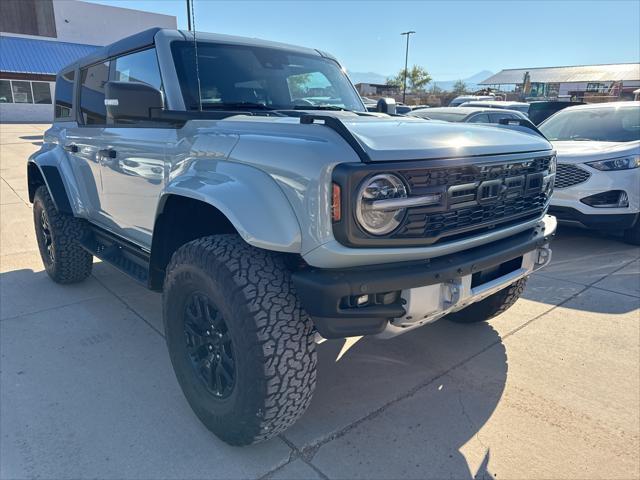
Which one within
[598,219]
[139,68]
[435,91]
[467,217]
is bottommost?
[598,219]

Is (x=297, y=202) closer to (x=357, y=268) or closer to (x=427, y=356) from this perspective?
(x=357, y=268)

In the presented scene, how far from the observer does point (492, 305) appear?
130 inches

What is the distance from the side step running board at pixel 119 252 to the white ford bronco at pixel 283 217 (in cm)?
11

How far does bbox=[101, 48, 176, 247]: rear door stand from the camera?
268cm

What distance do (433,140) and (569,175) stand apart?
4216 mm

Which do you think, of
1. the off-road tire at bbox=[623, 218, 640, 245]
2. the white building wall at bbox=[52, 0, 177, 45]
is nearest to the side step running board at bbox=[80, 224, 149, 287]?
the off-road tire at bbox=[623, 218, 640, 245]

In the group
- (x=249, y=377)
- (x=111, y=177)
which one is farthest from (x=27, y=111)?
(x=249, y=377)

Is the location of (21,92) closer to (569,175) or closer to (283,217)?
(569,175)

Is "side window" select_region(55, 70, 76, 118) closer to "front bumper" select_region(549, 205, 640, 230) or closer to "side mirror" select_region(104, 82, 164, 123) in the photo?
"side mirror" select_region(104, 82, 164, 123)

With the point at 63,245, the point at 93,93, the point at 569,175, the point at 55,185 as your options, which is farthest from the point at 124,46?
the point at 569,175

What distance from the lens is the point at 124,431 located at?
2.37 metres

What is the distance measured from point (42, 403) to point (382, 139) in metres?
2.29

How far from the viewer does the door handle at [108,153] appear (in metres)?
3.11

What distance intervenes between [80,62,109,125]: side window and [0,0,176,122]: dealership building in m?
26.9
